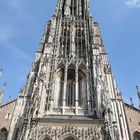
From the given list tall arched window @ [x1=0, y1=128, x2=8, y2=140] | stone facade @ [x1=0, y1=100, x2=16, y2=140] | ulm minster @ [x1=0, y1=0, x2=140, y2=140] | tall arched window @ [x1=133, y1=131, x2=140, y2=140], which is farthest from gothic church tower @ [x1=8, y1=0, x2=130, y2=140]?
tall arched window @ [x1=133, y1=131, x2=140, y2=140]

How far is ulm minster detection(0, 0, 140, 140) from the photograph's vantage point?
62.6 ft

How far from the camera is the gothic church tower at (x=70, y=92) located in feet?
62.4

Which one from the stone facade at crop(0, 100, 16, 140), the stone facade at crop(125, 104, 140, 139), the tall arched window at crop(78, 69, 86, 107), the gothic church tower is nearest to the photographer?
the gothic church tower

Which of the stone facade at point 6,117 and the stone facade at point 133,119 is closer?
the stone facade at point 6,117

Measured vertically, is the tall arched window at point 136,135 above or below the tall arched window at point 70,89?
below

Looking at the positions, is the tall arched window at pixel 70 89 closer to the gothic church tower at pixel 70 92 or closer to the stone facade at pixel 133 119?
the gothic church tower at pixel 70 92

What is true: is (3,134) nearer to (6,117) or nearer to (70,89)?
(6,117)

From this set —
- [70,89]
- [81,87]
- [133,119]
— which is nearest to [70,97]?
[70,89]

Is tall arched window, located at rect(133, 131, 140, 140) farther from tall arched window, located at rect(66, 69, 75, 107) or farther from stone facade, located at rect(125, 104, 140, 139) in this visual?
tall arched window, located at rect(66, 69, 75, 107)

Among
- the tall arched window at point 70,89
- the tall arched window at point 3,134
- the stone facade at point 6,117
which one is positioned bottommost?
the tall arched window at point 3,134

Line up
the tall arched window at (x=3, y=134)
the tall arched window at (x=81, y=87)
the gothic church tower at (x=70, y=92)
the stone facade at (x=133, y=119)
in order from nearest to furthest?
the gothic church tower at (x=70, y=92) → the tall arched window at (x=3, y=134) → the stone facade at (x=133, y=119) → the tall arched window at (x=81, y=87)

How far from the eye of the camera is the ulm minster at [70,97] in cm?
1908

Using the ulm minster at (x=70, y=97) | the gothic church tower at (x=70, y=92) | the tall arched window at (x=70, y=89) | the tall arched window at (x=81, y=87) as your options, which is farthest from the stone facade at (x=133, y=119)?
the tall arched window at (x=70, y=89)

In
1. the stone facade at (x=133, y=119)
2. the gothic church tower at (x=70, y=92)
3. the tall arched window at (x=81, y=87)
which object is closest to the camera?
the gothic church tower at (x=70, y=92)
